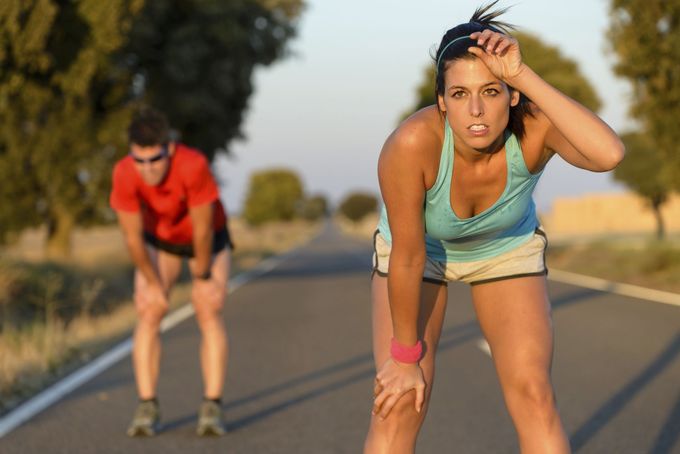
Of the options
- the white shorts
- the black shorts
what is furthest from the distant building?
→ the white shorts

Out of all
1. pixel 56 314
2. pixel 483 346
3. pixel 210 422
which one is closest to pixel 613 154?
pixel 210 422

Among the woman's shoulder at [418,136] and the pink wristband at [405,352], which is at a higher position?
the woman's shoulder at [418,136]

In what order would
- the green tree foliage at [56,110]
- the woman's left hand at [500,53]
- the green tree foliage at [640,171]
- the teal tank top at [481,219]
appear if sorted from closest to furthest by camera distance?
the woman's left hand at [500,53] < the teal tank top at [481,219] < the green tree foliage at [56,110] < the green tree foliage at [640,171]

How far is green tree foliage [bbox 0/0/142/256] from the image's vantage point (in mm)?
15008

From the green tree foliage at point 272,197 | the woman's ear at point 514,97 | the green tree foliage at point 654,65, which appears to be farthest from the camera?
the green tree foliage at point 272,197

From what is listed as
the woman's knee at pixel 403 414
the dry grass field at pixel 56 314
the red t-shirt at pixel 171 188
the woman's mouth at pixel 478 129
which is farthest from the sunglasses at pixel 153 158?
the woman's mouth at pixel 478 129

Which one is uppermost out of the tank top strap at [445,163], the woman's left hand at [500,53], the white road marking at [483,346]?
the woman's left hand at [500,53]

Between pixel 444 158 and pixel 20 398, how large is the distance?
4.90 metres

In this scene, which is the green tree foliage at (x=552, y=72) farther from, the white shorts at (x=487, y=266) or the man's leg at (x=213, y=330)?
the white shorts at (x=487, y=266)

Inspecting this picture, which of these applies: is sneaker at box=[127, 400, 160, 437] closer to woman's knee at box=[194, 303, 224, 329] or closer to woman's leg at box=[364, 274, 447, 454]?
woman's knee at box=[194, 303, 224, 329]

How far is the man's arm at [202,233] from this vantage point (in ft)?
19.0

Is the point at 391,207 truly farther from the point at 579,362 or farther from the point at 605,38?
the point at 605,38

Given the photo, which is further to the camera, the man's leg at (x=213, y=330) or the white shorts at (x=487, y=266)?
the man's leg at (x=213, y=330)

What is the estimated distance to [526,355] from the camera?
11.6 feet
